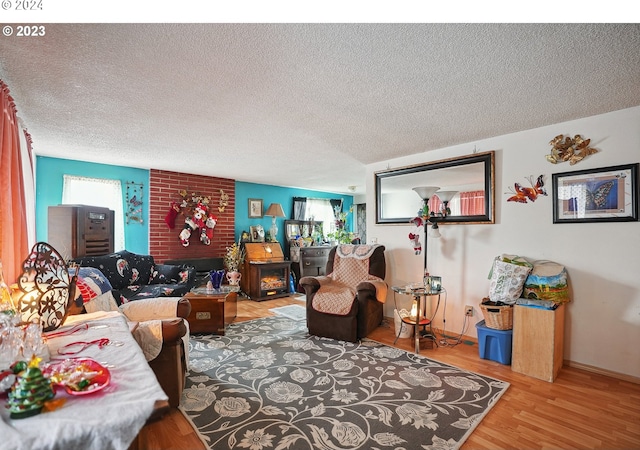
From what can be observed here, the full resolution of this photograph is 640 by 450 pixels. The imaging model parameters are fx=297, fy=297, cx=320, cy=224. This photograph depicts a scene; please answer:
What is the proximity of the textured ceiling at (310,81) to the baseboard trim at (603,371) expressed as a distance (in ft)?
7.26

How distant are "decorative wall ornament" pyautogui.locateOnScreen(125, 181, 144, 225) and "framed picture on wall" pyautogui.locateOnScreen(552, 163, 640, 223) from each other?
5.38 metres

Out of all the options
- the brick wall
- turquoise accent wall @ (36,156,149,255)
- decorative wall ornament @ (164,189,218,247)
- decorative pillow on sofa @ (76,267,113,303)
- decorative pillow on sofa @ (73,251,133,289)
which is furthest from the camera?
decorative wall ornament @ (164,189,218,247)

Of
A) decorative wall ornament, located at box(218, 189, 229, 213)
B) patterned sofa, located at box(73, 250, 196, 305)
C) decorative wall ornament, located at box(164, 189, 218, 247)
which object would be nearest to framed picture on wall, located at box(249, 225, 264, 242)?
decorative wall ornament, located at box(218, 189, 229, 213)

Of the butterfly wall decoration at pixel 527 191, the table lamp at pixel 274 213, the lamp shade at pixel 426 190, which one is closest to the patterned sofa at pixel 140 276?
the table lamp at pixel 274 213

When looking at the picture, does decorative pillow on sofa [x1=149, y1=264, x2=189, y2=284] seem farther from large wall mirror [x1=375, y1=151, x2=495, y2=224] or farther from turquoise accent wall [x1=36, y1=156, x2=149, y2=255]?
large wall mirror [x1=375, y1=151, x2=495, y2=224]

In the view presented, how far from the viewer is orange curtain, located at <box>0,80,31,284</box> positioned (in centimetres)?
188

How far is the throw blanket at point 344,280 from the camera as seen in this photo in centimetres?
Answer: 328

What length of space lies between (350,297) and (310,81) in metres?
2.22

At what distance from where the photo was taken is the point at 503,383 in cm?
235

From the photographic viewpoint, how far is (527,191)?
9.76 ft

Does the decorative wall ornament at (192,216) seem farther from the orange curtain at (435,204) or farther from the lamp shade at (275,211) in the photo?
the orange curtain at (435,204)

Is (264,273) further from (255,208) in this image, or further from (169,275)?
(169,275)

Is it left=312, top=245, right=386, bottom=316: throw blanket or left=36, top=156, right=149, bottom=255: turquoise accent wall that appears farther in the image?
left=36, top=156, right=149, bottom=255: turquoise accent wall
